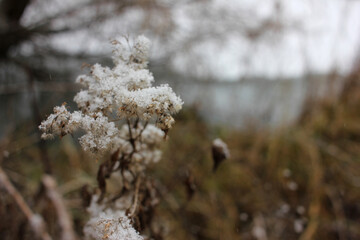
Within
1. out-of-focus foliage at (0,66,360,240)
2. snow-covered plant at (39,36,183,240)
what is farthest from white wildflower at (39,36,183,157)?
out-of-focus foliage at (0,66,360,240)

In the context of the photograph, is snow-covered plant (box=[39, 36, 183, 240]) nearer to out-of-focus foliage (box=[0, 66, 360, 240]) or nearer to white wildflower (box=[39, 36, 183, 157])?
white wildflower (box=[39, 36, 183, 157])

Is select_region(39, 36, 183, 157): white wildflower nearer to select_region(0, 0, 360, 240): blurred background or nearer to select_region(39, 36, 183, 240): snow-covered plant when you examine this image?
select_region(39, 36, 183, 240): snow-covered plant

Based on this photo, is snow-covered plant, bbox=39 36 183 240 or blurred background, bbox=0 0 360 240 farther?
blurred background, bbox=0 0 360 240

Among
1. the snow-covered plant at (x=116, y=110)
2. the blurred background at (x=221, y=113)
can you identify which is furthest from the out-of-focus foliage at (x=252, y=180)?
the snow-covered plant at (x=116, y=110)

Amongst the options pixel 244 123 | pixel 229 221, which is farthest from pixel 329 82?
pixel 229 221

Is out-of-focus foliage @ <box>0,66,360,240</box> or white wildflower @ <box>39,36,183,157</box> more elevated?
white wildflower @ <box>39,36,183,157</box>

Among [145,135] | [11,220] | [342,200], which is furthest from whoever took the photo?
[342,200]

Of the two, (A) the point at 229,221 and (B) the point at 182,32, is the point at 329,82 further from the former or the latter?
(A) the point at 229,221

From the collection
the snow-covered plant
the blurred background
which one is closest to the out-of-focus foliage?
the blurred background

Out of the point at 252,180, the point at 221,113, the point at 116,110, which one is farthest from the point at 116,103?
the point at 221,113
